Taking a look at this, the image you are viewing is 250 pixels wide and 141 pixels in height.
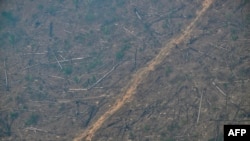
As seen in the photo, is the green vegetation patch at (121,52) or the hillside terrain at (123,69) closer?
the hillside terrain at (123,69)

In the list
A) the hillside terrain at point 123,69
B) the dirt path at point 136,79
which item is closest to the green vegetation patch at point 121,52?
the hillside terrain at point 123,69

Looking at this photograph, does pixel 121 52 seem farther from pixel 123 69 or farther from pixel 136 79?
pixel 136 79

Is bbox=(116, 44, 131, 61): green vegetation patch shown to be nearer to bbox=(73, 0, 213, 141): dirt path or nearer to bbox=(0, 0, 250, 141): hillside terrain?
bbox=(0, 0, 250, 141): hillside terrain

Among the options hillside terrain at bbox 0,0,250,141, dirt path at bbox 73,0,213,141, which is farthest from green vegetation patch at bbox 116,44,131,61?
dirt path at bbox 73,0,213,141

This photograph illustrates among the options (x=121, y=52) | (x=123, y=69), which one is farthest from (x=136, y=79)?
(x=121, y=52)

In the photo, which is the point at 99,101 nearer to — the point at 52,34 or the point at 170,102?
the point at 170,102

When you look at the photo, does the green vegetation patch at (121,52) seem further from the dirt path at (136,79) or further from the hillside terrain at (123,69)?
the dirt path at (136,79)
